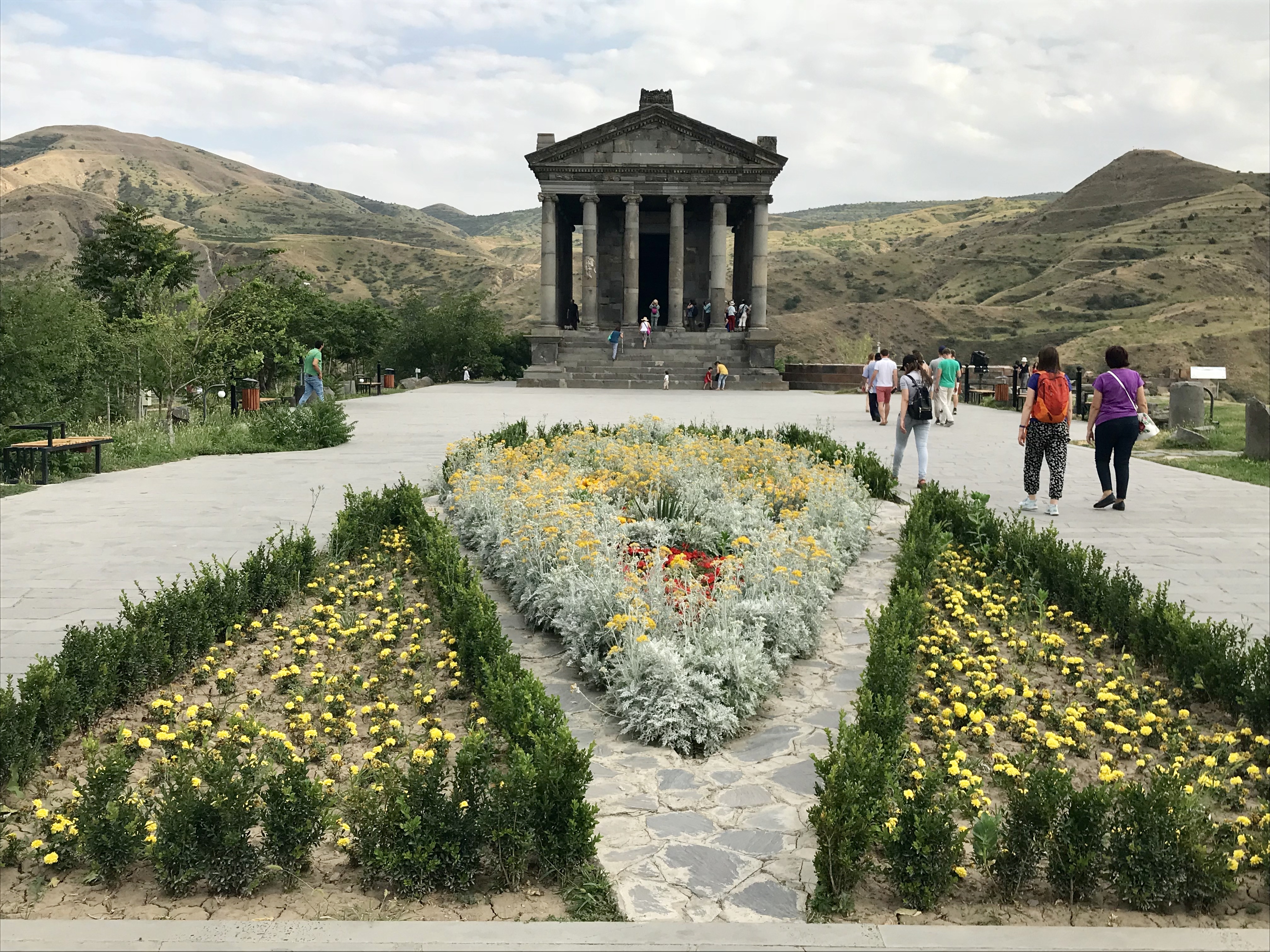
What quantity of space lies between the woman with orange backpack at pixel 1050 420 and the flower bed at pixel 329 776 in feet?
23.9

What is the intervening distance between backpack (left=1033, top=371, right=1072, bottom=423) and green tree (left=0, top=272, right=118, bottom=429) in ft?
42.5

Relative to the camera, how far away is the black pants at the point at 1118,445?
11.4 meters

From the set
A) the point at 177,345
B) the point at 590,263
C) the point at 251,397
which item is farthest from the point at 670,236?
the point at 177,345

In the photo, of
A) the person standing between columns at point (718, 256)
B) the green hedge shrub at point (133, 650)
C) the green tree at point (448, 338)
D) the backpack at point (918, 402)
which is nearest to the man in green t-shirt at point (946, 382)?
the backpack at point (918, 402)

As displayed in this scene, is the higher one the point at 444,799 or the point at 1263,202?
the point at 1263,202

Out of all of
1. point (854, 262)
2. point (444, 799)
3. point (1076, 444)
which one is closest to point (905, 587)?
point (444, 799)

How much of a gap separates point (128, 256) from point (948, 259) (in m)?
78.4

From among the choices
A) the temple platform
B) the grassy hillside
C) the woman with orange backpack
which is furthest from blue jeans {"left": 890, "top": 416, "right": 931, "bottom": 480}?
the grassy hillside

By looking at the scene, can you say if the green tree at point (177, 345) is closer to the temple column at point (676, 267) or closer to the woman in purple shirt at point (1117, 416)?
the woman in purple shirt at point (1117, 416)

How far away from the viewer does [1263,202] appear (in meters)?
90.9

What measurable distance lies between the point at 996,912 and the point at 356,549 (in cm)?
656

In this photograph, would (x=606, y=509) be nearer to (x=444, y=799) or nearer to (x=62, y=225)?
(x=444, y=799)

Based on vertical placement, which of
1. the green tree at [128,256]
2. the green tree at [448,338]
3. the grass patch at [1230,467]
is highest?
the green tree at [128,256]

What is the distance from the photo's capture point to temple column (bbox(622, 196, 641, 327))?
136ft
